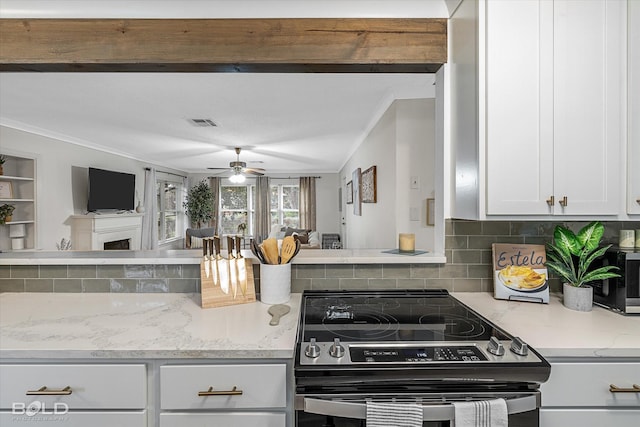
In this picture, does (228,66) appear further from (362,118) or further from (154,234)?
(154,234)

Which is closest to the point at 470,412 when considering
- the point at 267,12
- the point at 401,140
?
the point at 267,12

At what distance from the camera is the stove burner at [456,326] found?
3.63ft

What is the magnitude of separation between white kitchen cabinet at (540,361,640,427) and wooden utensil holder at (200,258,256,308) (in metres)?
1.11

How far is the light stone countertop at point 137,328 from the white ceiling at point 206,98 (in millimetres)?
1322

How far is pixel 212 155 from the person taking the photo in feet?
20.1

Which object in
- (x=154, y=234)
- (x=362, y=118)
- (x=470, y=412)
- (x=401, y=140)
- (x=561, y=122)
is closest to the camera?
(x=470, y=412)

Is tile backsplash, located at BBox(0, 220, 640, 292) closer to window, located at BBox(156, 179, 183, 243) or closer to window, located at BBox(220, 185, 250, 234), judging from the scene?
window, located at BBox(156, 179, 183, 243)

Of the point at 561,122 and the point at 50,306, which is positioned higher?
the point at 561,122

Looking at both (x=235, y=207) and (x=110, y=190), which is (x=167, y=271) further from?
(x=235, y=207)

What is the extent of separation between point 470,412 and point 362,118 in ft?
10.7

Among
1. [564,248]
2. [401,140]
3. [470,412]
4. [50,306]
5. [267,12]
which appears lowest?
[470,412]

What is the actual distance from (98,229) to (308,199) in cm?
475

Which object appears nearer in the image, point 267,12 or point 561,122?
point 561,122

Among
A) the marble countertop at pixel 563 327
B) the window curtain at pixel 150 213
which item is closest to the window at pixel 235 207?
Answer: the window curtain at pixel 150 213
